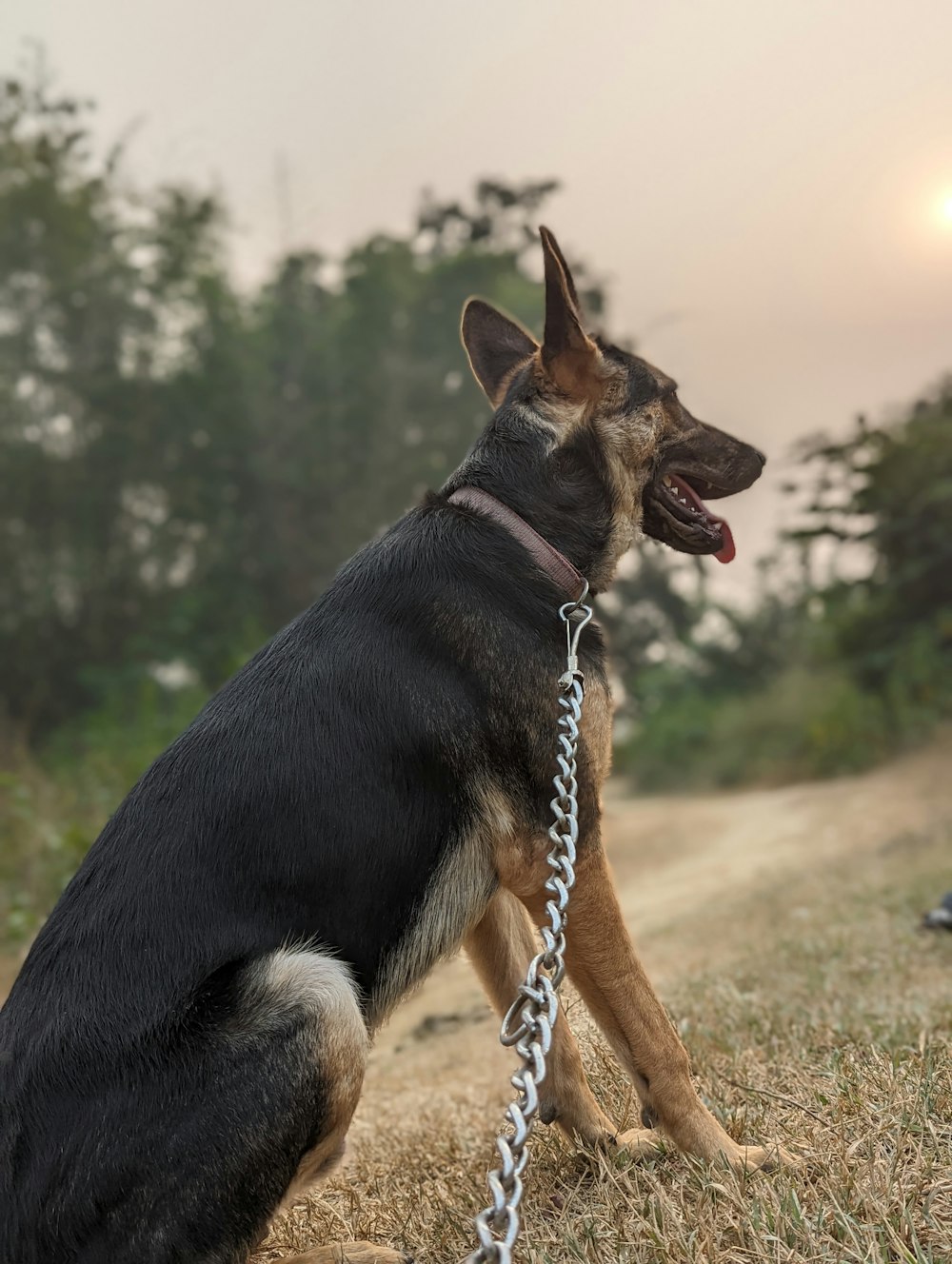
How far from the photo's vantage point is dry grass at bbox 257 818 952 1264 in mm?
2213

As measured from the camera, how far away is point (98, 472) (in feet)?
67.6

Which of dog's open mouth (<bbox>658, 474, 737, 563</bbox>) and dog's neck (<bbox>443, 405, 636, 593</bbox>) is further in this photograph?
dog's open mouth (<bbox>658, 474, 737, 563</bbox>)

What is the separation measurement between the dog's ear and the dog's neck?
145 millimetres

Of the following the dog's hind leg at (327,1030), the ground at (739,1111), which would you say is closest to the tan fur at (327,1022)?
the dog's hind leg at (327,1030)

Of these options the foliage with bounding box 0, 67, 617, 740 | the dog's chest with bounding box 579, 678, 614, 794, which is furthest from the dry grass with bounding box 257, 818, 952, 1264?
the foliage with bounding box 0, 67, 617, 740

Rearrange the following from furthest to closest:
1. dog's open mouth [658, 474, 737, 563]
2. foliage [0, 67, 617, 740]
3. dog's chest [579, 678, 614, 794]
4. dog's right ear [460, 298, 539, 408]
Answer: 1. foliage [0, 67, 617, 740]
2. dog's right ear [460, 298, 539, 408]
3. dog's open mouth [658, 474, 737, 563]
4. dog's chest [579, 678, 614, 794]

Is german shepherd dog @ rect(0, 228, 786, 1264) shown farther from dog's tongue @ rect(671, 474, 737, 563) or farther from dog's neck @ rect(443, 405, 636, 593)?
dog's tongue @ rect(671, 474, 737, 563)

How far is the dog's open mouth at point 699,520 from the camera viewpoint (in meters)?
3.51

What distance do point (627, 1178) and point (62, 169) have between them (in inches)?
815

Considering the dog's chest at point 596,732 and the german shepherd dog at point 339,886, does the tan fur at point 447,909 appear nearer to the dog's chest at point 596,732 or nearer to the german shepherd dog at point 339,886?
the german shepherd dog at point 339,886

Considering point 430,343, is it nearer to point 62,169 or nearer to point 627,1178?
point 62,169

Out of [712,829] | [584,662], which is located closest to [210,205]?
[712,829]

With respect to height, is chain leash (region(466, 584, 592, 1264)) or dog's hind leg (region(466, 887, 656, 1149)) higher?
chain leash (region(466, 584, 592, 1264))

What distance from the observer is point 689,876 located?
34.7 ft
